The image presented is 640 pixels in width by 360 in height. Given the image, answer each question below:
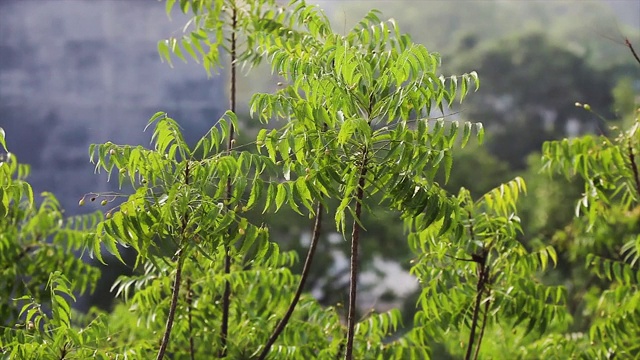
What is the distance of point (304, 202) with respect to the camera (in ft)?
6.70

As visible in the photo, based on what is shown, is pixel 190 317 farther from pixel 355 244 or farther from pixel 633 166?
→ pixel 633 166

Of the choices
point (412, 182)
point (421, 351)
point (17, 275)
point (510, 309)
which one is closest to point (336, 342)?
point (421, 351)

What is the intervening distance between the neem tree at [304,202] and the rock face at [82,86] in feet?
25.9

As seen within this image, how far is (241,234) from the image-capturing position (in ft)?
6.63

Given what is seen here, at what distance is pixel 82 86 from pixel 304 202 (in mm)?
9964

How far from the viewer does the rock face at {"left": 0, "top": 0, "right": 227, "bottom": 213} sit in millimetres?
10898

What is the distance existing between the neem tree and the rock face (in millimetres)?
7898

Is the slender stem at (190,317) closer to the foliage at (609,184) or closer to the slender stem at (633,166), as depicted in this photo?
the foliage at (609,184)

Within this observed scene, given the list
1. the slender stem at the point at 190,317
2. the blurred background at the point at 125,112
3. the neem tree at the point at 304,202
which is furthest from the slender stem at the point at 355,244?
the blurred background at the point at 125,112

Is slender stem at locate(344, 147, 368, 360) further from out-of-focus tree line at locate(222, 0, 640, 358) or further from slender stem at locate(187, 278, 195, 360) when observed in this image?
out-of-focus tree line at locate(222, 0, 640, 358)

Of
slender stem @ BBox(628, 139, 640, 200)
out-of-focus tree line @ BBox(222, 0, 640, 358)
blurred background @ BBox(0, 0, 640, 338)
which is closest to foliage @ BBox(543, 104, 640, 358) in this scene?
slender stem @ BBox(628, 139, 640, 200)

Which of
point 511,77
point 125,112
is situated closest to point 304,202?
point 125,112

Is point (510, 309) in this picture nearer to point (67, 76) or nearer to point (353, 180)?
point (353, 180)

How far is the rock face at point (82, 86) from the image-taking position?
35.8 feet
